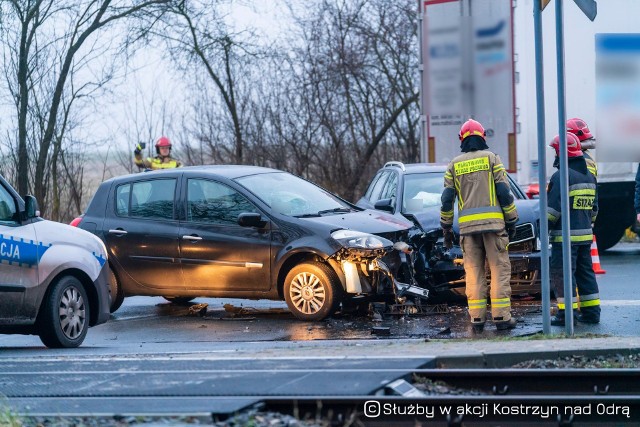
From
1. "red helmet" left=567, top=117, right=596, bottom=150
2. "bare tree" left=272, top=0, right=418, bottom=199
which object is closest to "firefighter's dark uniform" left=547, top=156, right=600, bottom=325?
"red helmet" left=567, top=117, right=596, bottom=150

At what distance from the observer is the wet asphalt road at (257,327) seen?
995cm

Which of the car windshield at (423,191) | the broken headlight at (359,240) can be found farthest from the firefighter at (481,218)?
the car windshield at (423,191)

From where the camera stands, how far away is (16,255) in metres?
9.24

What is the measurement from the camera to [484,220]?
399 inches

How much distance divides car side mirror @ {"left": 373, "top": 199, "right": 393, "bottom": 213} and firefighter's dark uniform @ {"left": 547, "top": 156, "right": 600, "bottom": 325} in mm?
2594

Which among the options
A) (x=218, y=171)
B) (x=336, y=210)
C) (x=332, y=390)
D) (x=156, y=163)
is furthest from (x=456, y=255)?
(x=156, y=163)

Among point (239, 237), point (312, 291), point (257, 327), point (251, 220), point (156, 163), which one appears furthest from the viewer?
point (156, 163)

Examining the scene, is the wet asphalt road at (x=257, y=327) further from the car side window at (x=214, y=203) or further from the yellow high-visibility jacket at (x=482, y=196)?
the car side window at (x=214, y=203)

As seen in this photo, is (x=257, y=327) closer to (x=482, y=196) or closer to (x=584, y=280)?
(x=482, y=196)

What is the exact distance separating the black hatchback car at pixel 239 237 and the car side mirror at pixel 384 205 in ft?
1.18

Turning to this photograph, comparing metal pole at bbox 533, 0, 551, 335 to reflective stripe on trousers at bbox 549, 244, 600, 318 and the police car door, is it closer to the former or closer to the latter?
reflective stripe on trousers at bbox 549, 244, 600, 318

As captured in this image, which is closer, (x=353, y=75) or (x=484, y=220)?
(x=484, y=220)

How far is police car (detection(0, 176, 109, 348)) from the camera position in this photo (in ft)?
→ 30.2

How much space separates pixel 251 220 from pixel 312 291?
99 centimetres
